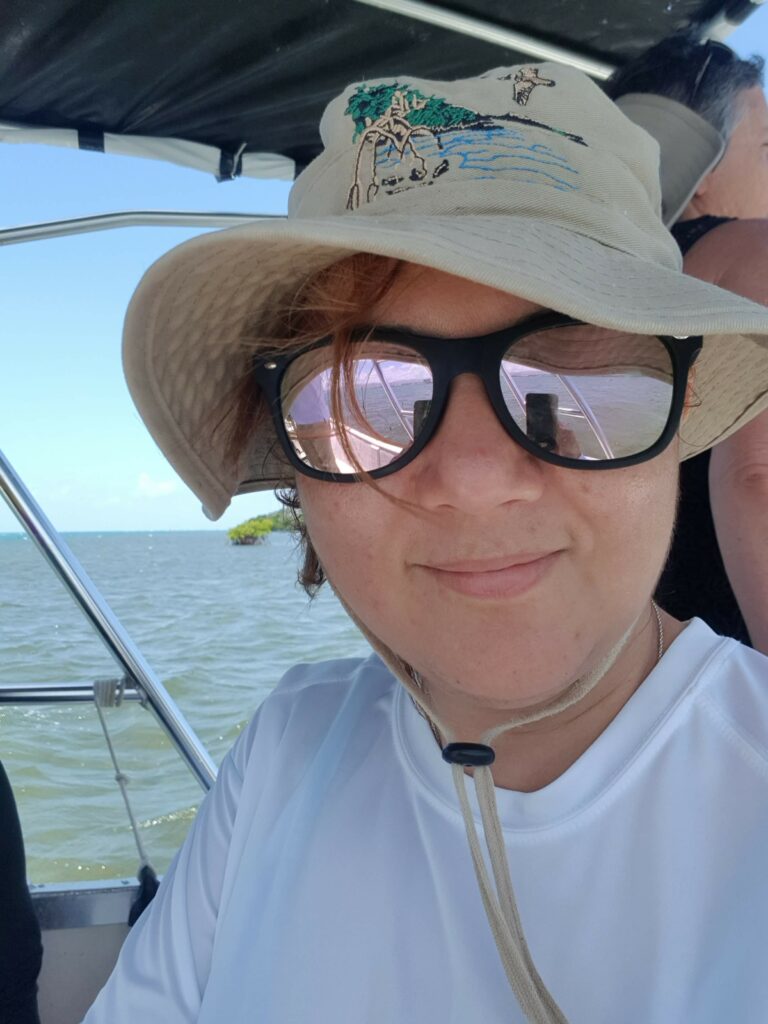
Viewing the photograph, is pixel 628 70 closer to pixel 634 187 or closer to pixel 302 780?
pixel 634 187

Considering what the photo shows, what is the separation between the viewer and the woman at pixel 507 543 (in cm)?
65

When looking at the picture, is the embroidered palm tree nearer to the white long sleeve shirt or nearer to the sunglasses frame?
the sunglasses frame

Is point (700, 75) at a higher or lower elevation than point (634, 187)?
higher

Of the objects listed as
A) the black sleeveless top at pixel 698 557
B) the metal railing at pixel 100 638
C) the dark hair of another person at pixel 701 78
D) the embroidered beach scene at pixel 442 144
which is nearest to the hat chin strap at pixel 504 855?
the embroidered beach scene at pixel 442 144

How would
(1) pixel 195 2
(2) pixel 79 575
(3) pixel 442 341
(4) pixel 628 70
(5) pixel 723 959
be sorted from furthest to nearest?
(2) pixel 79 575
(1) pixel 195 2
(4) pixel 628 70
(3) pixel 442 341
(5) pixel 723 959

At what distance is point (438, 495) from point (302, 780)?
424mm

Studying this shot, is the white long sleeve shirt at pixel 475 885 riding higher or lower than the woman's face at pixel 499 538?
lower

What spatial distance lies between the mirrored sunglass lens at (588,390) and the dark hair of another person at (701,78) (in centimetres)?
89

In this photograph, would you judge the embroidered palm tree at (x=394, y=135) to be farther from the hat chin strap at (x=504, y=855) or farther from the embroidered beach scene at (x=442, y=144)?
the hat chin strap at (x=504, y=855)

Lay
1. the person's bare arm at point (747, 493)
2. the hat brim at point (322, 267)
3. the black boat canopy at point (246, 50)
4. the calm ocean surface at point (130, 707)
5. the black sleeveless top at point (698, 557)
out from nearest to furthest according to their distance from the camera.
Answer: the hat brim at point (322, 267) < the person's bare arm at point (747, 493) < the black sleeveless top at point (698, 557) < the black boat canopy at point (246, 50) < the calm ocean surface at point (130, 707)

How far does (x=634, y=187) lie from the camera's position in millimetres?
747

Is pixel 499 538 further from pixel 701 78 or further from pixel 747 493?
pixel 701 78

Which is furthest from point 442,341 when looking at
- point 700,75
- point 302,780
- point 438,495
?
point 700,75

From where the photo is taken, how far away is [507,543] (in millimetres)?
704
